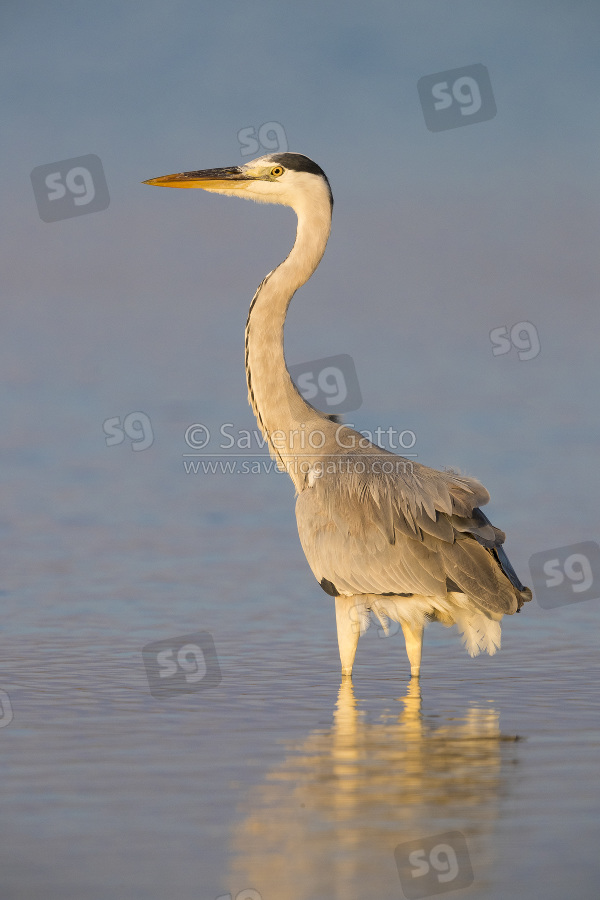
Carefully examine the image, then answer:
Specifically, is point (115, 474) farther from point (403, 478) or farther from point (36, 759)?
point (36, 759)

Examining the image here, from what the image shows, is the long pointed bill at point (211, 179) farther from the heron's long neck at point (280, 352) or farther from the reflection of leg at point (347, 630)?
the reflection of leg at point (347, 630)

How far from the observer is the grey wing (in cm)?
763

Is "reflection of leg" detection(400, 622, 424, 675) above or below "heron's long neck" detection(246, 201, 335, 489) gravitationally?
below

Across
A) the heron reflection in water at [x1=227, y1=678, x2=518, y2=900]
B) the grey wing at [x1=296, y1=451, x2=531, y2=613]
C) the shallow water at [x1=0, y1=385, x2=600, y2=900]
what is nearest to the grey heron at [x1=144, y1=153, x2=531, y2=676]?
the grey wing at [x1=296, y1=451, x2=531, y2=613]

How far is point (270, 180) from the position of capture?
906cm

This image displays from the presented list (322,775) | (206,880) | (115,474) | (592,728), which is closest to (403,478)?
(592,728)

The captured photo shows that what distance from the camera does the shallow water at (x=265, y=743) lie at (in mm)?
4586

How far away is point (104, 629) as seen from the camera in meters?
9.10

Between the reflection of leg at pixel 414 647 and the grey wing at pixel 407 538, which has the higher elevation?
the grey wing at pixel 407 538

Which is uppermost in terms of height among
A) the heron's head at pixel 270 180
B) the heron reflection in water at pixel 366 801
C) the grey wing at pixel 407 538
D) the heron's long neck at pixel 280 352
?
the heron's head at pixel 270 180

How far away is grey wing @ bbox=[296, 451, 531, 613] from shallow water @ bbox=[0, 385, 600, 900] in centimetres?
57

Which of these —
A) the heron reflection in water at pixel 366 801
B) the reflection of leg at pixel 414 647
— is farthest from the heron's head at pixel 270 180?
the heron reflection in water at pixel 366 801

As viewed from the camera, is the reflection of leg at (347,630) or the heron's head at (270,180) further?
the heron's head at (270,180)

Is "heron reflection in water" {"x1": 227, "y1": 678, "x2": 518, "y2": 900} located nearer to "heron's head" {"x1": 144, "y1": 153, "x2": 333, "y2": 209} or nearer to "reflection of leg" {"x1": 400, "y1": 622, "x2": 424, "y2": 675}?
"reflection of leg" {"x1": 400, "y1": 622, "x2": 424, "y2": 675}
